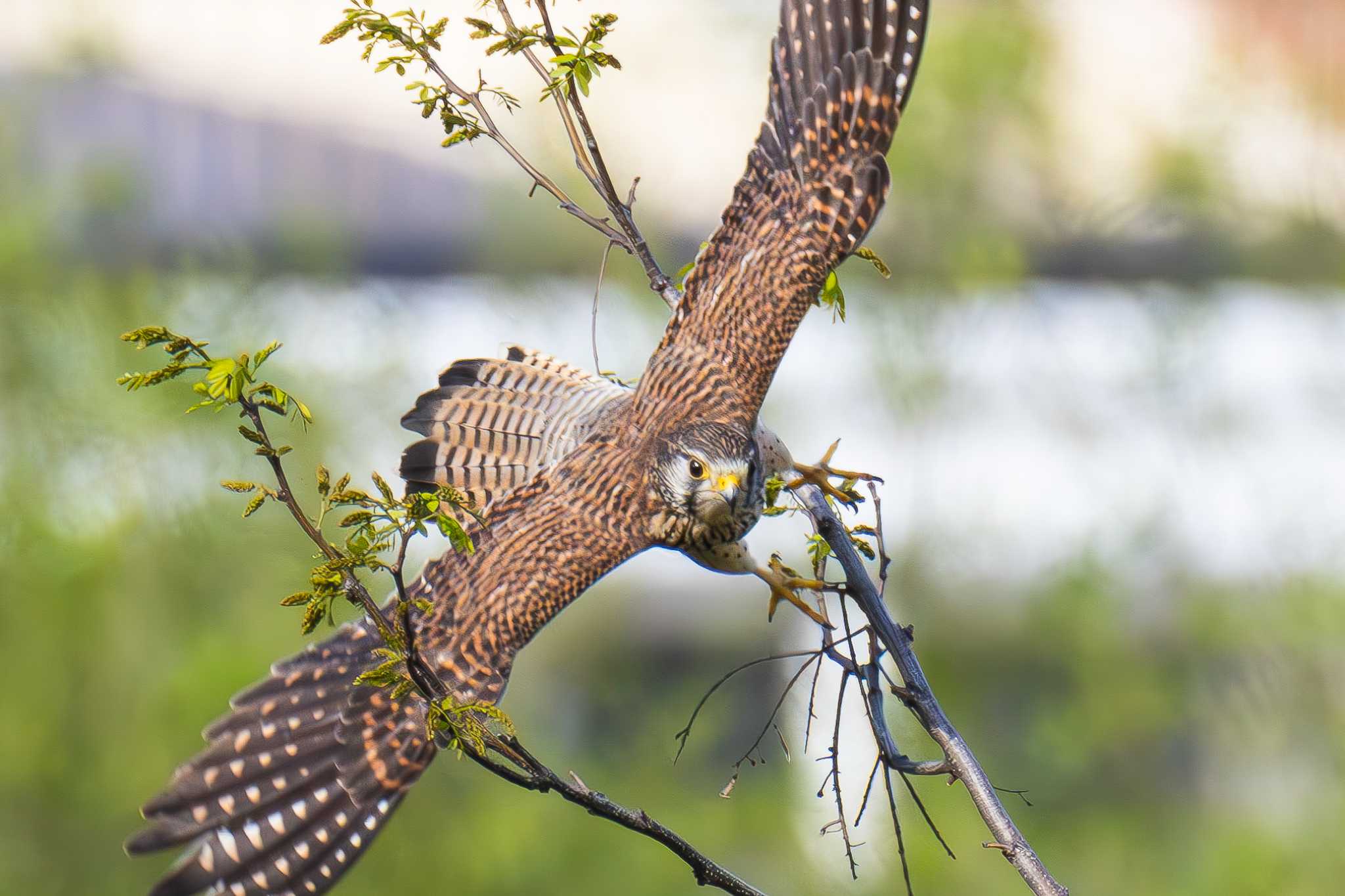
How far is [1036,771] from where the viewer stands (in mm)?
10172

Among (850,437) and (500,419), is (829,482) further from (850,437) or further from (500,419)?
(850,437)

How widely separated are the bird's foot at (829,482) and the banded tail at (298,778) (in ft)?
2.91

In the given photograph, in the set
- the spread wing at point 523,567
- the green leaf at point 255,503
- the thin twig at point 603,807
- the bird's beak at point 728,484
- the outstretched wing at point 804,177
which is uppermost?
the outstretched wing at point 804,177

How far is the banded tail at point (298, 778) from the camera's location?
103 inches

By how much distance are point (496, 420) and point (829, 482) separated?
1.16 meters

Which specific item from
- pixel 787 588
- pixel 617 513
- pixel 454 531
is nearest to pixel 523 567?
pixel 617 513

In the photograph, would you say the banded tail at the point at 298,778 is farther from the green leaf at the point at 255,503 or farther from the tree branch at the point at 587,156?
the green leaf at the point at 255,503

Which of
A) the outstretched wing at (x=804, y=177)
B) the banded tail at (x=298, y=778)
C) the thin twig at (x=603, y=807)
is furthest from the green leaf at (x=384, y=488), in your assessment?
the outstretched wing at (x=804, y=177)

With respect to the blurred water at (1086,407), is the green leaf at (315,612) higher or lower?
lower

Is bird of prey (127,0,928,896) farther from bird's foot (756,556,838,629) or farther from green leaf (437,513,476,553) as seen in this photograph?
green leaf (437,513,476,553)

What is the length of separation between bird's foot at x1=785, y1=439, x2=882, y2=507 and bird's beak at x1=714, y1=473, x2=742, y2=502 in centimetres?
14

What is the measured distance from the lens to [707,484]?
263 centimetres

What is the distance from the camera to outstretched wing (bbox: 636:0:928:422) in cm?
273

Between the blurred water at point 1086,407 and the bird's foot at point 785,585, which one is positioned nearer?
the bird's foot at point 785,585
